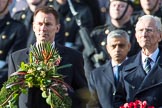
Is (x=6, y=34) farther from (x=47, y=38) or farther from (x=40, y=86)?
(x=40, y=86)

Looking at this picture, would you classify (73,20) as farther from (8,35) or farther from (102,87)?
(102,87)

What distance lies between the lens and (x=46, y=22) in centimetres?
912

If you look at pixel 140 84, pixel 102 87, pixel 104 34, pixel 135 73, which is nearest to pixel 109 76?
pixel 102 87

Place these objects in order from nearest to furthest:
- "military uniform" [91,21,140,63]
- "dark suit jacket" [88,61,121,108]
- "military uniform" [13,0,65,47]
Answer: "dark suit jacket" [88,61,121,108] → "military uniform" [91,21,140,63] → "military uniform" [13,0,65,47]

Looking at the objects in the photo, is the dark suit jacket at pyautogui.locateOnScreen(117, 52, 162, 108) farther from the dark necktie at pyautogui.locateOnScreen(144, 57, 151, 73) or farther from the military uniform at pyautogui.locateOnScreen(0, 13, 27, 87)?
the military uniform at pyautogui.locateOnScreen(0, 13, 27, 87)

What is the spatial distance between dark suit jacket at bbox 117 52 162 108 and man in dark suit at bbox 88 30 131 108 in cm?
52

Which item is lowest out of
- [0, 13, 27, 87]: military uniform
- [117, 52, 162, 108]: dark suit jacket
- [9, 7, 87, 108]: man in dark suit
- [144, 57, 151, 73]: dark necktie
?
[117, 52, 162, 108]: dark suit jacket

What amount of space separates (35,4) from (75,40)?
776 millimetres

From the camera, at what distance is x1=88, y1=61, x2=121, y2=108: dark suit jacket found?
9875mm

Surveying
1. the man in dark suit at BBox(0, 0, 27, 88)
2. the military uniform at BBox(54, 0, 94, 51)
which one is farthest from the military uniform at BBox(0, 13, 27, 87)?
the military uniform at BBox(54, 0, 94, 51)

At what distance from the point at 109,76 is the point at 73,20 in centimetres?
292

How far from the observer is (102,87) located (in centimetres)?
1003

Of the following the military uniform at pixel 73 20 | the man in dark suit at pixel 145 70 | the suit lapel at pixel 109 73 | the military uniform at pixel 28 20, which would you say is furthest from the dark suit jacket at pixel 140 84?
the military uniform at pixel 73 20

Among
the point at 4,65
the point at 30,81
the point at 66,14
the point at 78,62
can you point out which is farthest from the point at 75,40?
the point at 30,81
